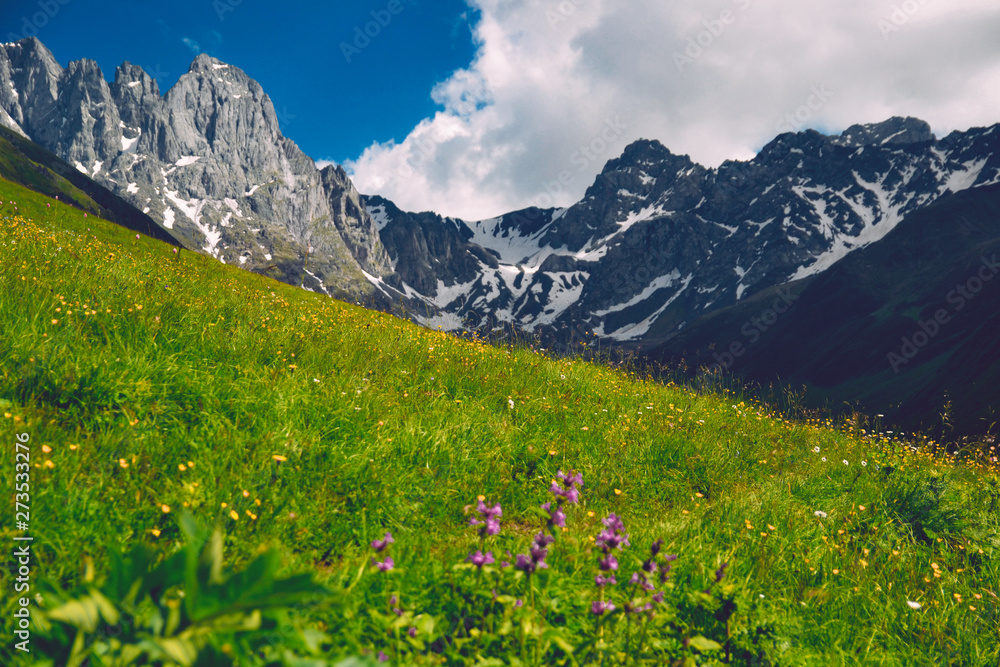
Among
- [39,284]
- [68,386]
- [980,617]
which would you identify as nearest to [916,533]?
[980,617]

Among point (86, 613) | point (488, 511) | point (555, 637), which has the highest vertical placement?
point (488, 511)

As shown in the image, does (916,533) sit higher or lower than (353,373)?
lower

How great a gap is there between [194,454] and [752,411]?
30.8 feet

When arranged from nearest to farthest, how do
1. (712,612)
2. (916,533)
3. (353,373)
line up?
(712,612), (916,533), (353,373)

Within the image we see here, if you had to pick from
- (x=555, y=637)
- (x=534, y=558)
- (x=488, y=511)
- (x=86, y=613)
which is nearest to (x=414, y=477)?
(x=488, y=511)

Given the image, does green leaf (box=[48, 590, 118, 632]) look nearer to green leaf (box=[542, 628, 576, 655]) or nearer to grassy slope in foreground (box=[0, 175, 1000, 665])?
grassy slope in foreground (box=[0, 175, 1000, 665])

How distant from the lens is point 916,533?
18.8 feet

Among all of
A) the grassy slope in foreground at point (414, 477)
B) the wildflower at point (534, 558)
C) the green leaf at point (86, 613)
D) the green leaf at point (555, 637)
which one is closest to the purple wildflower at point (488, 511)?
the wildflower at point (534, 558)

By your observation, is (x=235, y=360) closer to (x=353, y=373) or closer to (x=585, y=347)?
(x=353, y=373)

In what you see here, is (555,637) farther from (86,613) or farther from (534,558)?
(86,613)

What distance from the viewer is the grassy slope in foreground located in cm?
347

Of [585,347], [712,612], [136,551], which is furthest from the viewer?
[585,347]

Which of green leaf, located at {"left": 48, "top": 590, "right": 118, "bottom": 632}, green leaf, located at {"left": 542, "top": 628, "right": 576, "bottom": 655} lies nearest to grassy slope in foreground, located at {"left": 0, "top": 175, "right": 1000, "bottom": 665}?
green leaf, located at {"left": 542, "top": 628, "right": 576, "bottom": 655}

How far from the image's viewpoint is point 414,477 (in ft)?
15.2
